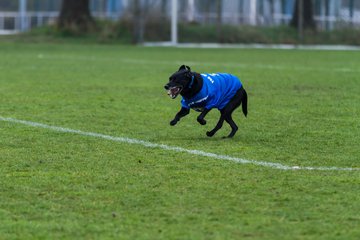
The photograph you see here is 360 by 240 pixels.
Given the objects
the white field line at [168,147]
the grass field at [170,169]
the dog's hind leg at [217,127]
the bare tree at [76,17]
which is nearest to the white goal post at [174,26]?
the bare tree at [76,17]

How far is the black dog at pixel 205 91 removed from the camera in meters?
10.8

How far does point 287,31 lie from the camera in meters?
45.4

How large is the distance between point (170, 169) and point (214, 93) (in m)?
2.14

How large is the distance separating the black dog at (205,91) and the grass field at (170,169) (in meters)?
0.34

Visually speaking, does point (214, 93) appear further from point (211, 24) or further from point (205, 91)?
point (211, 24)

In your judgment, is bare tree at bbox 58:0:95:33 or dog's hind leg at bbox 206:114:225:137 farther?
bare tree at bbox 58:0:95:33

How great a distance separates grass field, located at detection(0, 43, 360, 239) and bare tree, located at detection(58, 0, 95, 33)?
25758mm

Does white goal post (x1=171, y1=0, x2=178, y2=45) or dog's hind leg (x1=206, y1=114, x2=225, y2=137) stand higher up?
white goal post (x1=171, y1=0, x2=178, y2=45)

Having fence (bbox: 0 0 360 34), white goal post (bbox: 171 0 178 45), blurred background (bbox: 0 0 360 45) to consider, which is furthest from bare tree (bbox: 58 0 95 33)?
white goal post (bbox: 171 0 178 45)

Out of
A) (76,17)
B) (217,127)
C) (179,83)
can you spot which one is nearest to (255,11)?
(76,17)

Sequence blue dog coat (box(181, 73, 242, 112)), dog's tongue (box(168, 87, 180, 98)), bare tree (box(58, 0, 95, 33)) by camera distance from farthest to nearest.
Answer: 1. bare tree (box(58, 0, 95, 33))
2. blue dog coat (box(181, 73, 242, 112))
3. dog's tongue (box(168, 87, 180, 98))

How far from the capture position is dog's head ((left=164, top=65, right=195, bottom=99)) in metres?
10.8

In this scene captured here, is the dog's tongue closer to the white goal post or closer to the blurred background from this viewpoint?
the blurred background

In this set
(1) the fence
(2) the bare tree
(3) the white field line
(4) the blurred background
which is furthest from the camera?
(1) the fence
